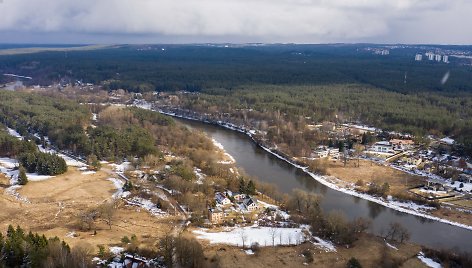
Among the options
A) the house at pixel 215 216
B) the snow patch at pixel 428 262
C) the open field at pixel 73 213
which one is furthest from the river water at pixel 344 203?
the open field at pixel 73 213

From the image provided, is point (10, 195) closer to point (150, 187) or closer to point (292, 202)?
point (150, 187)

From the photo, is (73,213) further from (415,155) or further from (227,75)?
(227,75)

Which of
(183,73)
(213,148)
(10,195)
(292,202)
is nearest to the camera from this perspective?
(292,202)

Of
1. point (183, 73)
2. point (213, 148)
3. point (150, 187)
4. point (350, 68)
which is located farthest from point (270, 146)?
point (350, 68)

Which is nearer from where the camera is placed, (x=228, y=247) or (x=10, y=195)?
(x=228, y=247)

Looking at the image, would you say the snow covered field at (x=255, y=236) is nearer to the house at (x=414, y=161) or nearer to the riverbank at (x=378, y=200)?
the riverbank at (x=378, y=200)

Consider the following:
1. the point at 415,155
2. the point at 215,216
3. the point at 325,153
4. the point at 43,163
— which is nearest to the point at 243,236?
the point at 215,216
